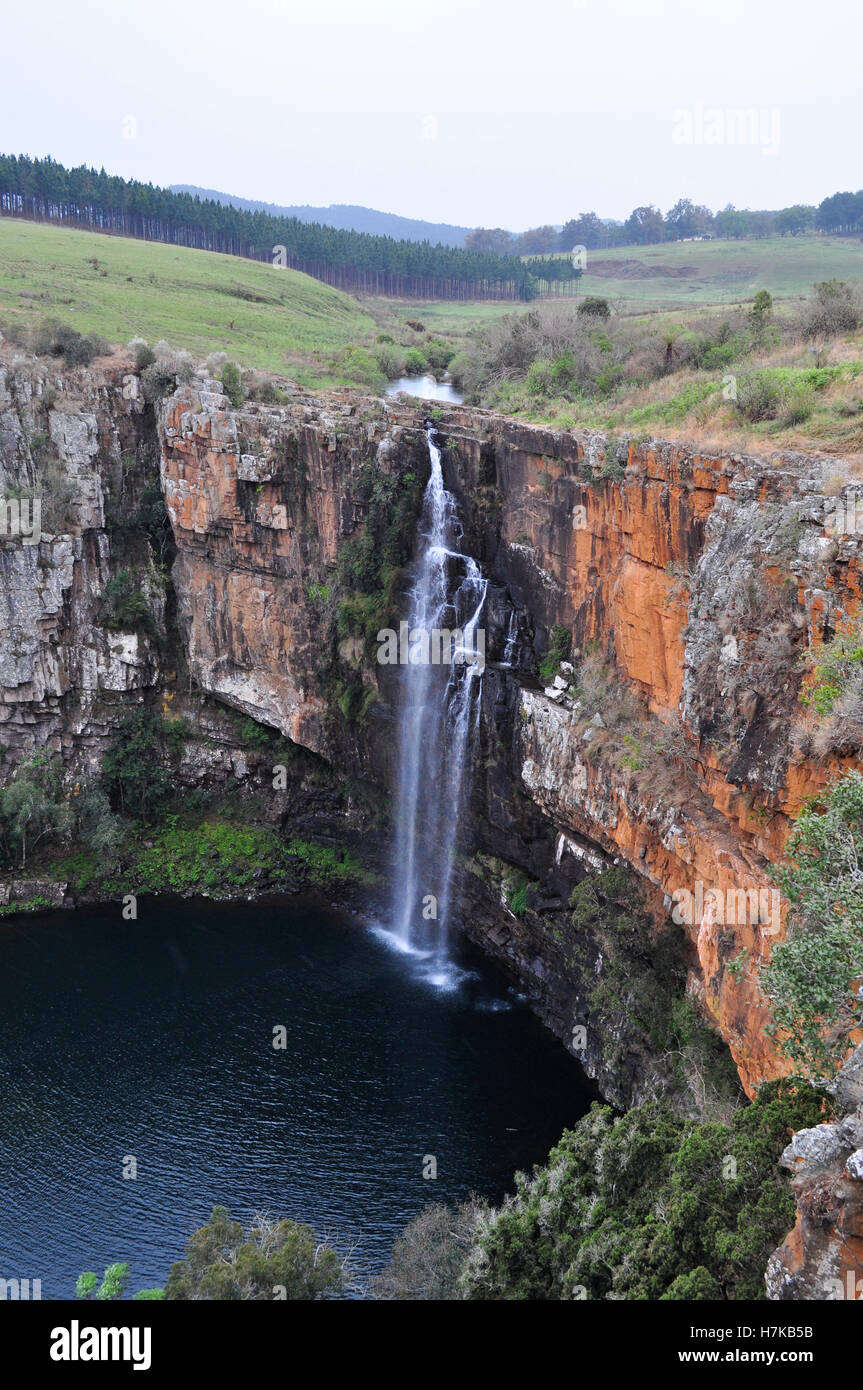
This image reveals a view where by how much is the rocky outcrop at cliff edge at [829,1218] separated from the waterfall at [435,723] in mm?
22359

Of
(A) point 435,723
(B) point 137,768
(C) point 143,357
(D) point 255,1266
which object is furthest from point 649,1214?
(C) point 143,357

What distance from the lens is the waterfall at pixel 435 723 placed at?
3334 cm

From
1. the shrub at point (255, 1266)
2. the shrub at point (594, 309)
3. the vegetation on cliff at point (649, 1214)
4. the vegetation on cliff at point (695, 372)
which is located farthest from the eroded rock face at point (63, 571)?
the vegetation on cliff at point (649, 1214)

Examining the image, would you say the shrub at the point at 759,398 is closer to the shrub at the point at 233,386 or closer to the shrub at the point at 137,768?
the shrub at the point at 233,386

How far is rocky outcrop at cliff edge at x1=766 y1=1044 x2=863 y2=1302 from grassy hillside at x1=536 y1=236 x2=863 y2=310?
2319 inches

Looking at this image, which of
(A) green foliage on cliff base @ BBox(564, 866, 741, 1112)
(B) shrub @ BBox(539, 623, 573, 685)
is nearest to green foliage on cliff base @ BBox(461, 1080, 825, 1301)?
(A) green foliage on cliff base @ BBox(564, 866, 741, 1112)

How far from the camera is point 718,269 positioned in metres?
82.5

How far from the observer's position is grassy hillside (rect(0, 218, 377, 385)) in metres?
46.9

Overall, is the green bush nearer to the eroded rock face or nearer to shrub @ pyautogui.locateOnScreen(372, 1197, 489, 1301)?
the eroded rock face

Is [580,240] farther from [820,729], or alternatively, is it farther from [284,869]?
[820,729]

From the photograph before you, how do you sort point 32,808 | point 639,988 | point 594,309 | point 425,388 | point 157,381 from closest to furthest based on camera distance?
1. point 639,988
2. point 32,808
3. point 157,381
4. point 594,309
5. point 425,388

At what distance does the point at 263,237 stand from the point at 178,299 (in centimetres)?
2387

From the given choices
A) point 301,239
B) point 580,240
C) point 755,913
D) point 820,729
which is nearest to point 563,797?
→ point 755,913

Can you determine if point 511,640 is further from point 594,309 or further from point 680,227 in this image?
point 680,227
